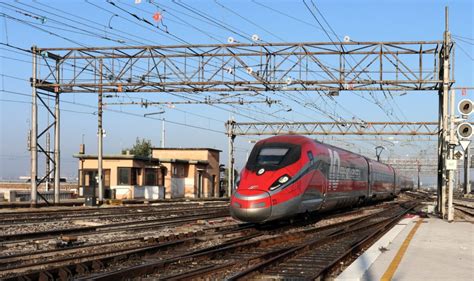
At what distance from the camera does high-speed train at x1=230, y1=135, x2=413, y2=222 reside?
1491 centimetres

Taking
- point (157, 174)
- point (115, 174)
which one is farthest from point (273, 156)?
point (157, 174)

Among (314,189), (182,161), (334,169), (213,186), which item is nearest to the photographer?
(314,189)

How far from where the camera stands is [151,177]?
45.4 metres

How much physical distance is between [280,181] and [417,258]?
5.56m

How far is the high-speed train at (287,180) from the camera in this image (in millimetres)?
14914

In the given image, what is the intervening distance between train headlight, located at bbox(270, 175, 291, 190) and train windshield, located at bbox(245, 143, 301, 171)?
0.39 m

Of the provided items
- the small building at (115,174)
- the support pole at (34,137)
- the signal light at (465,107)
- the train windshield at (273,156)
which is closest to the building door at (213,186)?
the small building at (115,174)

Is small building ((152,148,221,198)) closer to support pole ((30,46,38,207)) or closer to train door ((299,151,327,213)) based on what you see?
support pole ((30,46,38,207))

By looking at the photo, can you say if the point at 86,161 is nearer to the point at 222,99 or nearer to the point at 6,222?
the point at 222,99

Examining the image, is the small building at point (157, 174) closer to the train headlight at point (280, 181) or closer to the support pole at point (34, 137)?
the support pole at point (34, 137)

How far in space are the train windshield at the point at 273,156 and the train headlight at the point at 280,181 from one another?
0.39m

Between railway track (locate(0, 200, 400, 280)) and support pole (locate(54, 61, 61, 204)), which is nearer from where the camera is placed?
railway track (locate(0, 200, 400, 280))

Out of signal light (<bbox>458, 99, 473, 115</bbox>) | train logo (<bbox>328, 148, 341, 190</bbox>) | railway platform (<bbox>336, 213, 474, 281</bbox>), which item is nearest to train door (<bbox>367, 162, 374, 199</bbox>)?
train logo (<bbox>328, 148, 341, 190</bbox>)

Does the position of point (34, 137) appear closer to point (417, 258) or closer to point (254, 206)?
point (254, 206)
